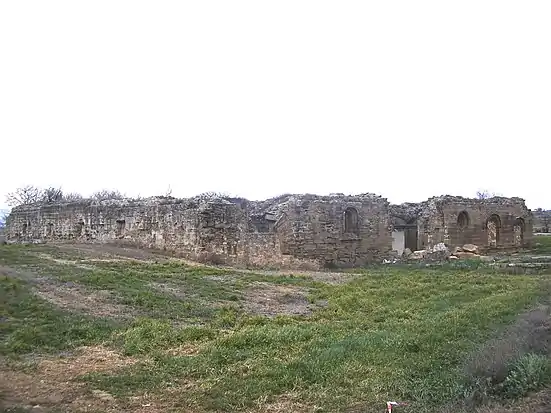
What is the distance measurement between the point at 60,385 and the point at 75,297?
4715 millimetres

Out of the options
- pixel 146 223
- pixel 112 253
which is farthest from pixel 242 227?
pixel 112 253

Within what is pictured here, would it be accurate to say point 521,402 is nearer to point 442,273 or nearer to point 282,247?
point 442,273

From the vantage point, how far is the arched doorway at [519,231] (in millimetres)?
27628

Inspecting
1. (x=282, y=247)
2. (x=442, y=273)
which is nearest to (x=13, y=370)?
(x=442, y=273)

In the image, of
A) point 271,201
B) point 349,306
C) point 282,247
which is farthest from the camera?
point 271,201

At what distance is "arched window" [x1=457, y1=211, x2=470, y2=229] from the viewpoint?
25.4 meters

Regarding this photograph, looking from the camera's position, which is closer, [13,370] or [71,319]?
[13,370]

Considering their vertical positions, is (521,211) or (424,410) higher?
(521,211)

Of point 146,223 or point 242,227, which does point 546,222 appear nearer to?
point 242,227

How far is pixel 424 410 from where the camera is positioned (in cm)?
518

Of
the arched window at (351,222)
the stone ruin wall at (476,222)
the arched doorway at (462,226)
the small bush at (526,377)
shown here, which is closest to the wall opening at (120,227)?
the arched window at (351,222)

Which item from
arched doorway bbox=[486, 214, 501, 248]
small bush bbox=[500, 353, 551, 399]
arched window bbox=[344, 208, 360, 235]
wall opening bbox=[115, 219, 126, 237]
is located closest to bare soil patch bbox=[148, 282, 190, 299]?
small bush bbox=[500, 353, 551, 399]

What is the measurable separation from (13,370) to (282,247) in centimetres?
1449

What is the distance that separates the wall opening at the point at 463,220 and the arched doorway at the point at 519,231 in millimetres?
3469
